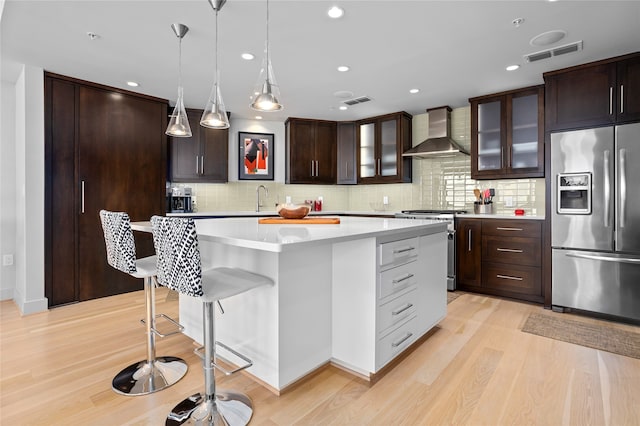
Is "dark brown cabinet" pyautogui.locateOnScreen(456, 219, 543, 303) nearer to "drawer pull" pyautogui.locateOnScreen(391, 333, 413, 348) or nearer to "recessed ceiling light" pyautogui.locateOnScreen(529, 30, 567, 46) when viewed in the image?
"recessed ceiling light" pyautogui.locateOnScreen(529, 30, 567, 46)

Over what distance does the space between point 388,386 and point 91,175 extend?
11.7ft

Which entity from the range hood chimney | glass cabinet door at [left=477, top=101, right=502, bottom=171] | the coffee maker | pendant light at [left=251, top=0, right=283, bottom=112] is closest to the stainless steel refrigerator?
glass cabinet door at [left=477, top=101, right=502, bottom=171]

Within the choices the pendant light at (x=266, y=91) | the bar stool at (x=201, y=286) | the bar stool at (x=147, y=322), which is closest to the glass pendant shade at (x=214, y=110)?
the pendant light at (x=266, y=91)

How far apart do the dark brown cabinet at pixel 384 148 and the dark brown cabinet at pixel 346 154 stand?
3.7 inches

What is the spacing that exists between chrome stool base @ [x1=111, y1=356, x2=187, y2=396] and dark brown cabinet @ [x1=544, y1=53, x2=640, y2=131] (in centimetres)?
383

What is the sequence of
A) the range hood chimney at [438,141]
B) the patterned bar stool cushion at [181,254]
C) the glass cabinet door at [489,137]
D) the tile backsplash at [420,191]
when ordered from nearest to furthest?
the patterned bar stool cushion at [181,254]
the glass cabinet door at [489,137]
the tile backsplash at [420,191]
the range hood chimney at [438,141]

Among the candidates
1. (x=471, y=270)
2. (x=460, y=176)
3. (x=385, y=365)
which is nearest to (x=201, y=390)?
(x=385, y=365)

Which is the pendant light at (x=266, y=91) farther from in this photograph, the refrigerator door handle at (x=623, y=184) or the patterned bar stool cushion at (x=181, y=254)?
the refrigerator door handle at (x=623, y=184)

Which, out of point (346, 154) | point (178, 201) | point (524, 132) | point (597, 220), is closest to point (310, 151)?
point (346, 154)

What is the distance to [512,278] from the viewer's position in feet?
11.6

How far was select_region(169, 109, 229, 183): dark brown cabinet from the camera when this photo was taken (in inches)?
174

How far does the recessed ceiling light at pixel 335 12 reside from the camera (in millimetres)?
2212

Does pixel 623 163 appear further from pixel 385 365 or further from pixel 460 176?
pixel 385 365

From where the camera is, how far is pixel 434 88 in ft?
12.4
